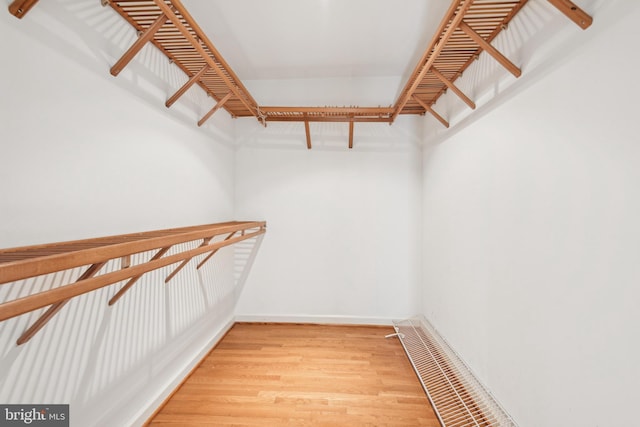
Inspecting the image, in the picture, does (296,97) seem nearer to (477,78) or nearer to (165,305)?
(477,78)

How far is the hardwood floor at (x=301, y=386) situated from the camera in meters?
1.58

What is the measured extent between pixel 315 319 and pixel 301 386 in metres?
1.01

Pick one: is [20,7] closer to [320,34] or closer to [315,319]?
[320,34]

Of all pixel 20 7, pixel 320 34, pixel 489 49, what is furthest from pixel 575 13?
pixel 20 7

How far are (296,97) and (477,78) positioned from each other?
1.73 m

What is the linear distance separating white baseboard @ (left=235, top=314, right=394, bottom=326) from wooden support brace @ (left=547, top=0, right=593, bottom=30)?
2.61 meters

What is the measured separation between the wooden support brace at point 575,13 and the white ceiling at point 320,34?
0.94m

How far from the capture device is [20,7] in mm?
903

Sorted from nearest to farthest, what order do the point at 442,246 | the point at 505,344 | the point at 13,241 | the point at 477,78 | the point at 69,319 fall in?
1. the point at 13,241
2. the point at 69,319
3. the point at 505,344
4. the point at 477,78
5. the point at 442,246

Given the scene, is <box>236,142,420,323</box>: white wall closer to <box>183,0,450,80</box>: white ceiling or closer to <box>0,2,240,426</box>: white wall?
<box>183,0,450,80</box>: white ceiling

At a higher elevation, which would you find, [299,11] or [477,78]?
[299,11]

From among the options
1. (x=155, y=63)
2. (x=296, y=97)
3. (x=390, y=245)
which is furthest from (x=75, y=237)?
(x=390, y=245)

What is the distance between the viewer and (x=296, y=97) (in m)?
2.82

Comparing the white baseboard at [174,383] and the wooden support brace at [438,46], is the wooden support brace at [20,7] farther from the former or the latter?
the white baseboard at [174,383]
